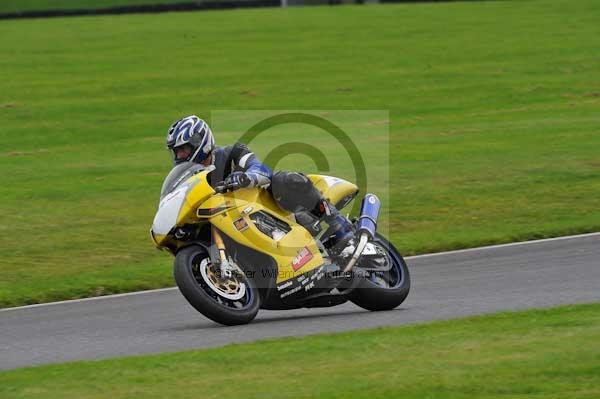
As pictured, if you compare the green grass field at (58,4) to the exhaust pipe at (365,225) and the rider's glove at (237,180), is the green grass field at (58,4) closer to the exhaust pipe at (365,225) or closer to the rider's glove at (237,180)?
the exhaust pipe at (365,225)

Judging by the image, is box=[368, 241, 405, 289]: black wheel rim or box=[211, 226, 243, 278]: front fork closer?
box=[211, 226, 243, 278]: front fork

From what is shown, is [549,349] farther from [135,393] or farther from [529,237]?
[529,237]

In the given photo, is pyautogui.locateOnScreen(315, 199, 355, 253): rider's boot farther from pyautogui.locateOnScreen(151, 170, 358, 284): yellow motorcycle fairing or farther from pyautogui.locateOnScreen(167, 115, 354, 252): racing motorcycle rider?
pyautogui.locateOnScreen(151, 170, 358, 284): yellow motorcycle fairing

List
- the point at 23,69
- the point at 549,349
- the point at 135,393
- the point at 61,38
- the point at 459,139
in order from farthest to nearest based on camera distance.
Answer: the point at 61,38 < the point at 23,69 < the point at 459,139 < the point at 549,349 < the point at 135,393

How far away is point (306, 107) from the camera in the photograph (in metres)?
23.0

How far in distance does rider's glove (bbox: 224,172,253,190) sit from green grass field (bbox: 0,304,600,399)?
122 cm

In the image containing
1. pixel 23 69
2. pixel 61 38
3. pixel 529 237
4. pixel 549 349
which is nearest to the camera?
pixel 549 349

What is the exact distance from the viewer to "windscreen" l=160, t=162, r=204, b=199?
8596 mm

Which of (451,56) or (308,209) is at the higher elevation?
(308,209)

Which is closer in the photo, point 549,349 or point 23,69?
point 549,349

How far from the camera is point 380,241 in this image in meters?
9.30

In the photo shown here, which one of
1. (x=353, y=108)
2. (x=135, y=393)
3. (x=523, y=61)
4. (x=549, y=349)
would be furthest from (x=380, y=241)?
(x=523, y=61)

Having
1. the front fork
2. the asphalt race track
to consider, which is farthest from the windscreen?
the asphalt race track

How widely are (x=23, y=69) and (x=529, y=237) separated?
18239 millimetres
